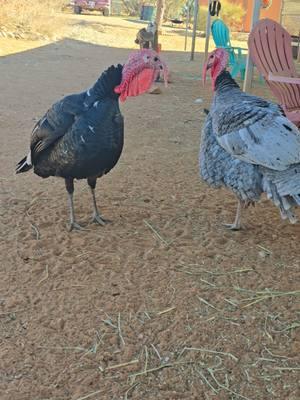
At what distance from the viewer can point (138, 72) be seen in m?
3.60

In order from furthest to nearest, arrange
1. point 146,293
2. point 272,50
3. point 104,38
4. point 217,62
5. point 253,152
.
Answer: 1. point 104,38
2. point 272,50
3. point 217,62
4. point 253,152
5. point 146,293

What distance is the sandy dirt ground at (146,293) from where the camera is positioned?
242 centimetres

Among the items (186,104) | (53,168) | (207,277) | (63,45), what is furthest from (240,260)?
(63,45)

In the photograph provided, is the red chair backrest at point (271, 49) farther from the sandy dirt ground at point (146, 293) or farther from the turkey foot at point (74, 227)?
the turkey foot at point (74, 227)

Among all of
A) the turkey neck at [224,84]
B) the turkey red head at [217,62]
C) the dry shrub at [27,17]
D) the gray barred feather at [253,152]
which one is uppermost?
the turkey red head at [217,62]

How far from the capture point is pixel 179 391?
2338mm

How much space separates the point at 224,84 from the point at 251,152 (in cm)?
85

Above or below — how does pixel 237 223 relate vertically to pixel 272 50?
below

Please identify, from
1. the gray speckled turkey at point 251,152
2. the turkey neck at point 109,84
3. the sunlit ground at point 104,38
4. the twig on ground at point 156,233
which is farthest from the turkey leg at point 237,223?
the sunlit ground at point 104,38

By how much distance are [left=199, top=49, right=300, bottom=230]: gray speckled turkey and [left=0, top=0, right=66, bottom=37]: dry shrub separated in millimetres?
16079

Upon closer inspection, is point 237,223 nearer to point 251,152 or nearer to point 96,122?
point 251,152

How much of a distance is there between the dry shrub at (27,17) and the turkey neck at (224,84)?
15666 millimetres

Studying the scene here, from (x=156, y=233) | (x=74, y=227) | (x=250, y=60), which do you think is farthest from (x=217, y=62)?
(x=250, y=60)

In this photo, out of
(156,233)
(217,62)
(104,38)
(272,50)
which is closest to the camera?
(156,233)
